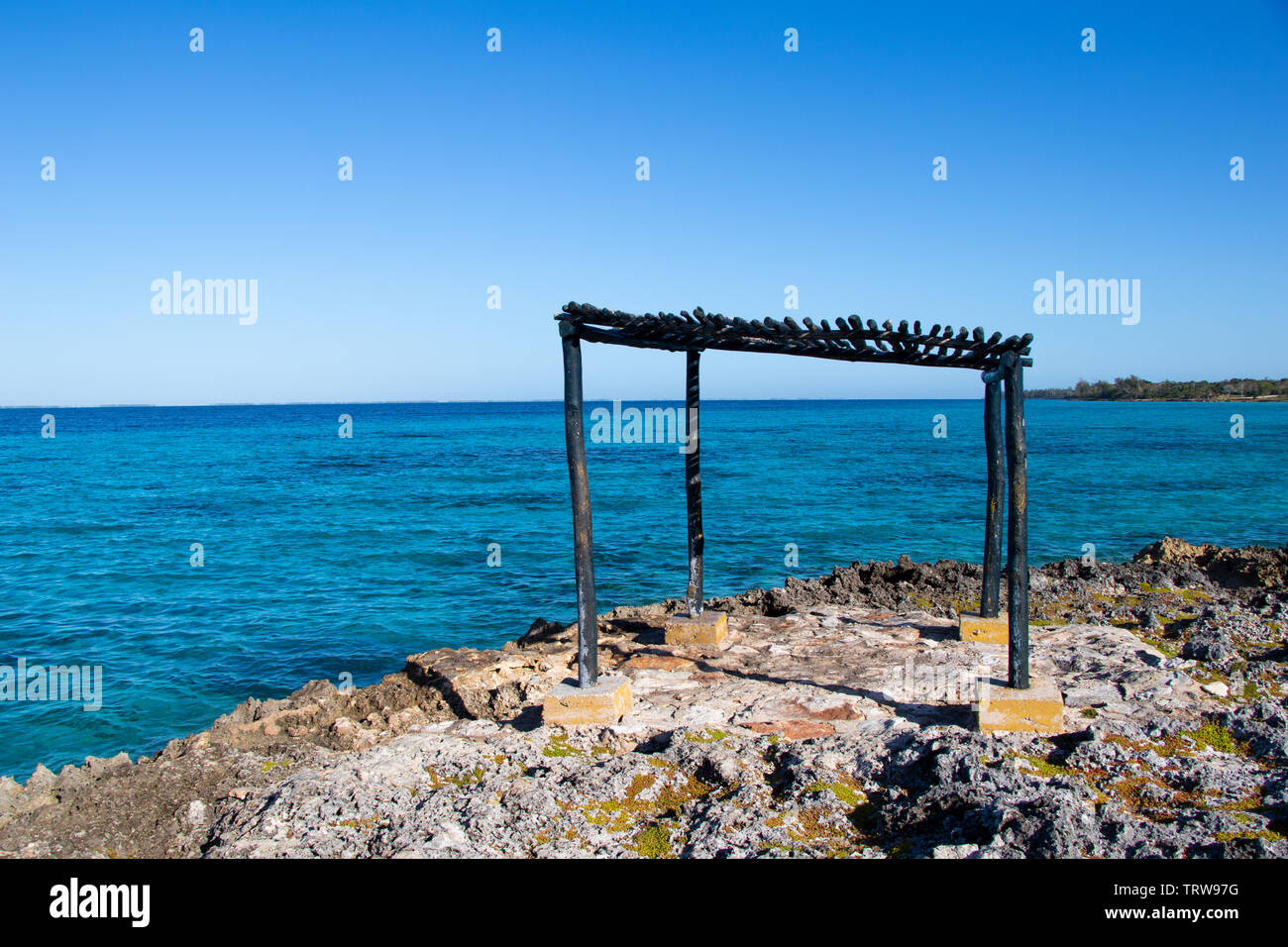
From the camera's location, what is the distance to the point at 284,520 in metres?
26.5

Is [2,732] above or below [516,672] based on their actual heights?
below

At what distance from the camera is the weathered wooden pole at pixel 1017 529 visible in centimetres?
670

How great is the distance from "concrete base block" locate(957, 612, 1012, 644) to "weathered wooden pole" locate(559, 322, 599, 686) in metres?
4.81

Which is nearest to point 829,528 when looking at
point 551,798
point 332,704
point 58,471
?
point 332,704

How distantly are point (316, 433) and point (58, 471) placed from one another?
131 feet

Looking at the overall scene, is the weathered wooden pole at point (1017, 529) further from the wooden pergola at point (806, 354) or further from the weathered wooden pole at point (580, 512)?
the weathered wooden pole at point (580, 512)

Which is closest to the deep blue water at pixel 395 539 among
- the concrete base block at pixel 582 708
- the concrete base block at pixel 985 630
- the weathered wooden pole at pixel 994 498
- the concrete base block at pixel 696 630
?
the concrete base block at pixel 696 630

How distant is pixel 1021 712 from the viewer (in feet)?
21.6

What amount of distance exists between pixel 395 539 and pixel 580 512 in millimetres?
16948

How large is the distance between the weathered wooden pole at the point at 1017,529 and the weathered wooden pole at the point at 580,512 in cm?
372

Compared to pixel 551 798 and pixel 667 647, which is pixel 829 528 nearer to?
pixel 667 647

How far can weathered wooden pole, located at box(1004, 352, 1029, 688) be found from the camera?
6703 millimetres

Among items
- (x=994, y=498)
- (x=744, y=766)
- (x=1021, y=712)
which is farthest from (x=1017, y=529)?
(x=744, y=766)

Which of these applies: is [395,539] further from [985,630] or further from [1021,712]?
[1021,712]
